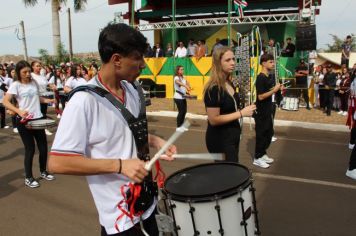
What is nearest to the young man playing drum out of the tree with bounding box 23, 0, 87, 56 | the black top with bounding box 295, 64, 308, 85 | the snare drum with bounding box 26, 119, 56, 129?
the snare drum with bounding box 26, 119, 56, 129

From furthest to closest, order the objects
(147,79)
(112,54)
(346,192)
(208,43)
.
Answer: (208,43) → (147,79) → (346,192) → (112,54)

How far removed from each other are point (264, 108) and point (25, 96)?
3864mm

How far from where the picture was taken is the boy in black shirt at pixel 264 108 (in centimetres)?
605

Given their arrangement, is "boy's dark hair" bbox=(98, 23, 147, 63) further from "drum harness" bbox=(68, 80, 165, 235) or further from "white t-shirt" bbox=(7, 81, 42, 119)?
"white t-shirt" bbox=(7, 81, 42, 119)

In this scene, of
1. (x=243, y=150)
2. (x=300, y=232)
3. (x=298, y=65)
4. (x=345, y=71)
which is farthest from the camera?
(x=298, y=65)

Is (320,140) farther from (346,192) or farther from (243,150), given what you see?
(346,192)

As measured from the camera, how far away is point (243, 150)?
304 inches

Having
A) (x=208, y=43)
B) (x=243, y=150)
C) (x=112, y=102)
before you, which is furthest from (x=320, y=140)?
(x=208, y=43)

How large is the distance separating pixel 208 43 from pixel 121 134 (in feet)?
71.8

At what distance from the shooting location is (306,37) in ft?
46.7

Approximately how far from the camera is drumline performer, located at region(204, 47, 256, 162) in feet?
13.1

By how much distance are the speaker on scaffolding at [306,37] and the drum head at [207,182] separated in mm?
12881

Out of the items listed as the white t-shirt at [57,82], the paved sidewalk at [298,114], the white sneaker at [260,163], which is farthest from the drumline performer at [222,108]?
the white t-shirt at [57,82]

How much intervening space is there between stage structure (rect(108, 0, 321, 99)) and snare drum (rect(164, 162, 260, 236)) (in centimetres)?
1188
